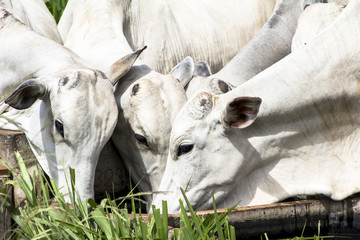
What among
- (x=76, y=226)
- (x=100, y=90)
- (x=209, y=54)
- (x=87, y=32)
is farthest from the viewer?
(x=209, y=54)

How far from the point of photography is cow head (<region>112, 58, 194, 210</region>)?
434 cm

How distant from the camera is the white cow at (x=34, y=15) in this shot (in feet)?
17.0

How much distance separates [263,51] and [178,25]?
727 mm

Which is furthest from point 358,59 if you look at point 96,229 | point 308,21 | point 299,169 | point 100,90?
point 96,229

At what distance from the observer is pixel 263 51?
545cm

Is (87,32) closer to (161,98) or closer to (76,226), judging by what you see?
(161,98)

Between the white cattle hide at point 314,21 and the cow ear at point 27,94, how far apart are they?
1889mm

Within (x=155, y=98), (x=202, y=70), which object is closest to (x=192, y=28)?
(x=202, y=70)

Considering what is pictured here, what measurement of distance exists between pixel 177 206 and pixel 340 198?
877mm

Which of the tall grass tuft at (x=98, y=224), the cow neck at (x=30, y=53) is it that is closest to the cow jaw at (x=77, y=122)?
the cow neck at (x=30, y=53)

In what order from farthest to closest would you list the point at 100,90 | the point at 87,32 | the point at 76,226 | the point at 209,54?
Answer: the point at 209,54 < the point at 87,32 < the point at 100,90 < the point at 76,226

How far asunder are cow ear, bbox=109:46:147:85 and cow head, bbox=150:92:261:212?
471 millimetres

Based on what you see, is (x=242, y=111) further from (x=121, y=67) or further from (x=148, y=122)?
(x=121, y=67)

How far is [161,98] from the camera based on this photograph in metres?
4.39
